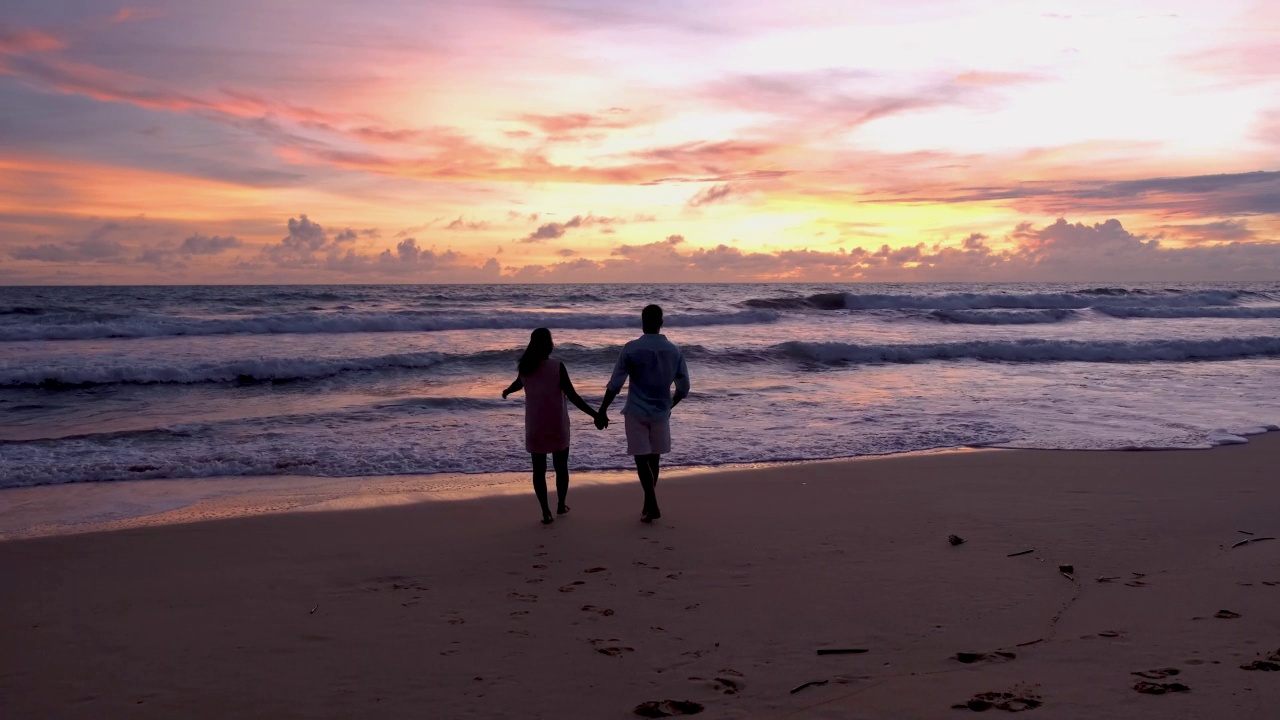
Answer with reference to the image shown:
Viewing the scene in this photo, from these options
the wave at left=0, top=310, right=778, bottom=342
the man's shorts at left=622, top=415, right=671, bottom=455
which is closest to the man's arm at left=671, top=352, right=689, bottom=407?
the man's shorts at left=622, top=415, right=671, bottom=455

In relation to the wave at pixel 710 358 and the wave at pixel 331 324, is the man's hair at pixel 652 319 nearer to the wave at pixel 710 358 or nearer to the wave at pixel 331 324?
the wave at pixel 710 358

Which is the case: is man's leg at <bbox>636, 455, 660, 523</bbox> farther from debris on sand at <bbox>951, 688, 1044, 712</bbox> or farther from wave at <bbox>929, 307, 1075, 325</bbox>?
wave at <bbox>929, 307, 1075, 325</bbox>

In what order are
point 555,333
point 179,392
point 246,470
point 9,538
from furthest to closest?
point 555,333, point 179,392, point 246,470, point 9,538

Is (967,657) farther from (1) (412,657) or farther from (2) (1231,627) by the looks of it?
(1) (412,657)

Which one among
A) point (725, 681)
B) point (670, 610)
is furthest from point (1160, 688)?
point (670, 610)

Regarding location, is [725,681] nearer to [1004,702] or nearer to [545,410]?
[1004,702]

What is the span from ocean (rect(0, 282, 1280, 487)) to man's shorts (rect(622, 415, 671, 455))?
2.63 m

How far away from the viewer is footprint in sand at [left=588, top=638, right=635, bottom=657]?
421cm

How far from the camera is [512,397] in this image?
1488 cm

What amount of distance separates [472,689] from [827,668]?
1629 millimetres

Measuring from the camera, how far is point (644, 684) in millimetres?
3850

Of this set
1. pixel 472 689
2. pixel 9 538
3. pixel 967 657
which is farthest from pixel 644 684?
pixel 9 538

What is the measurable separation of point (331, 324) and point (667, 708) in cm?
2883

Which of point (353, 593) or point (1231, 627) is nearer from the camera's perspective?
point (1231, 627)
